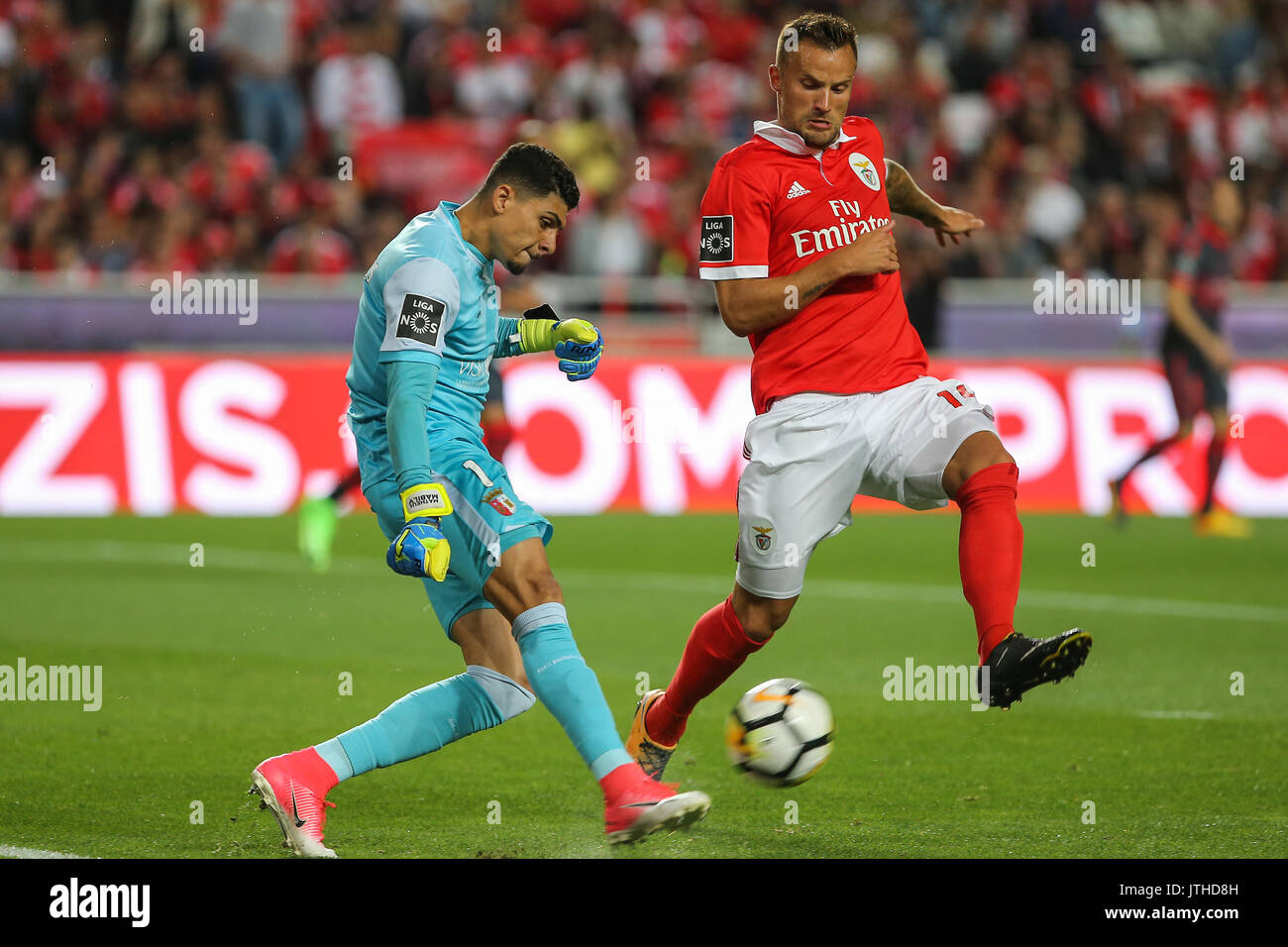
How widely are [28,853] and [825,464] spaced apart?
8.37ft

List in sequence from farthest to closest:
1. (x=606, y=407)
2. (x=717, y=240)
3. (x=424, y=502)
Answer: (x=606, y=407) → (x=717, y=240) → (x=424, y=502)

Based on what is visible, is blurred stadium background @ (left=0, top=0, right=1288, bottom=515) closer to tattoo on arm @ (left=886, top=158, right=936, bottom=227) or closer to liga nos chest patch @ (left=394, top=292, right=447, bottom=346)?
tattoo on arm @ (left=886, top=158, right=936, bottom=227)

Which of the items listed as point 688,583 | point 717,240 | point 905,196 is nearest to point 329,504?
point 688,583

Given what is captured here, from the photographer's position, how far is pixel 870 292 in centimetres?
582

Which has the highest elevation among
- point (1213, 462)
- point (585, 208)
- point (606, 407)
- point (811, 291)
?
point (585, 208)

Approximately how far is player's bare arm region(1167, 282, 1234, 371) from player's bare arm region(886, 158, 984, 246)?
8.00 m

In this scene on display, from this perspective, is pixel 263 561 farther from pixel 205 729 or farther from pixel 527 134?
pixel 205 729

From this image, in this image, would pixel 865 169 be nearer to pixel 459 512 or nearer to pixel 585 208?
pixel 459 512

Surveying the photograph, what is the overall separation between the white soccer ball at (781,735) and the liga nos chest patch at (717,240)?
4.39 ft

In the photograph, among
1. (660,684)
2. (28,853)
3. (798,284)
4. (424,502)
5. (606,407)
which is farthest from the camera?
(606,407)

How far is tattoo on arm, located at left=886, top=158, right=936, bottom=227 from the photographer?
6246 millimetres

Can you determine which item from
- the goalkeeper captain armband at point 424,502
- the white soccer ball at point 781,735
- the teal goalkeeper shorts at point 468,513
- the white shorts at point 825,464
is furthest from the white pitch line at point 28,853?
the white shorts at point 825,464

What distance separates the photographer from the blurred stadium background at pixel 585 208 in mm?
14344

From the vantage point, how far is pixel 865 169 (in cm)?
589
